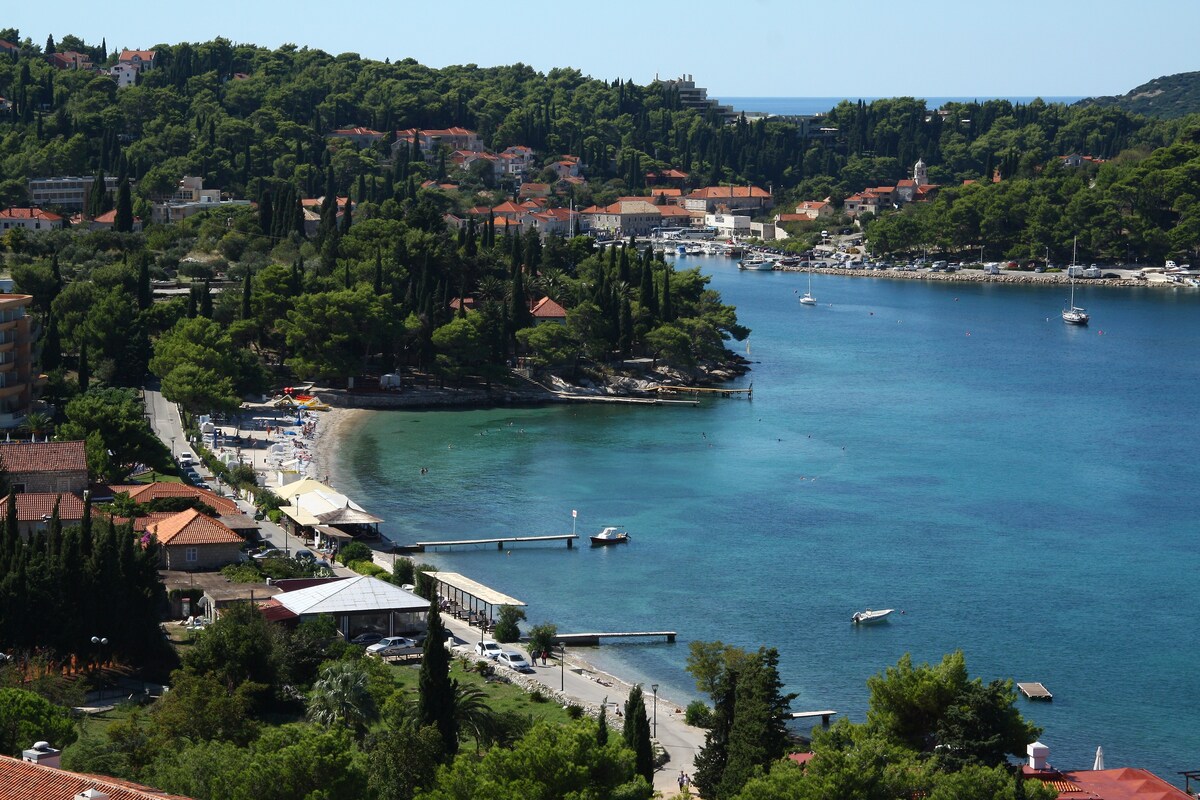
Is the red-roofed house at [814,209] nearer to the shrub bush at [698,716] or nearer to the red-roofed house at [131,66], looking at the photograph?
the red-roofed house at [131,66]

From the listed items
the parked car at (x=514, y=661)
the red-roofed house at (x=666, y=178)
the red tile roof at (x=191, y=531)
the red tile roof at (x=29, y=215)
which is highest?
the red-roofed house at (x=666, y=178)

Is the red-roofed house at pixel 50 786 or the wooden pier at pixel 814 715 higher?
the red-roofed house at pixel 50 786

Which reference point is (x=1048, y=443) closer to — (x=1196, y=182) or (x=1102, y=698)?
(x=1102, y=698)

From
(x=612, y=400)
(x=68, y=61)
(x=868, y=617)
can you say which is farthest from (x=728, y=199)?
(x=868, y=617)

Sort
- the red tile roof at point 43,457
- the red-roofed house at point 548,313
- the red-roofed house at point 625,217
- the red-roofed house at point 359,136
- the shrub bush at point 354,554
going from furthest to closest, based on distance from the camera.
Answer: the red-roofed house at point 625,217 → the red-roofed house at point 359,136 → the red-roofed house at point 548,313 → the shrub bush at point 354,554 → the red tile roof at point 43,457

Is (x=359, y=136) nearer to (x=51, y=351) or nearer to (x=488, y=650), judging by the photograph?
(x=51, y=351)

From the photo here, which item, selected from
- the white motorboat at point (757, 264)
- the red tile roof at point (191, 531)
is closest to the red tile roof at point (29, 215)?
the red tile roof at point (191, 531)

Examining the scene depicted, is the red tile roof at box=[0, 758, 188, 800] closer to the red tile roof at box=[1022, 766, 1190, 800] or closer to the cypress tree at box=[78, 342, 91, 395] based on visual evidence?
the red tile roof at box=[1022, 766, 1190, 800]

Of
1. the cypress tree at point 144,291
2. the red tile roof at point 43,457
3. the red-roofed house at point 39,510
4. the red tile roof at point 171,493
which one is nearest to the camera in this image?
the red-roofed house at point 39,510
